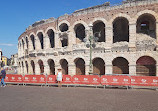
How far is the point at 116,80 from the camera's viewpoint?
10.7 metres

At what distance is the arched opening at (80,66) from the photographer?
1817 cm

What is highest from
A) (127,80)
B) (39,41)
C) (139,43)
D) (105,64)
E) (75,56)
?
(39,41)

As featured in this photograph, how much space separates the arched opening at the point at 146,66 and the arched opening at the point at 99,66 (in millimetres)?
4524

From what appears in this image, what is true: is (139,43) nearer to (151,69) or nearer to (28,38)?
(151,69)

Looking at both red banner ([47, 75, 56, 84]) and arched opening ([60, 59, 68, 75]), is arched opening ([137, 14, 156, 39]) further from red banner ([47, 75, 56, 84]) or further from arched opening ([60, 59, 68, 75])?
red banner ([47, 75, 56, 84])

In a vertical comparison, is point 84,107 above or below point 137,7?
below

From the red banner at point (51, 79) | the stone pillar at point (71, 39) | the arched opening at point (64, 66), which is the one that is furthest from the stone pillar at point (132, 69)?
the arched opening at point (64, 66)

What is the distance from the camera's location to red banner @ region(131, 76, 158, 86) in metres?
9.92

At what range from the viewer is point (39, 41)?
915 inches

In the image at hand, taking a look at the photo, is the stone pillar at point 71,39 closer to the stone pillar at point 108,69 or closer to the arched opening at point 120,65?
the stone pillar at point 108,69

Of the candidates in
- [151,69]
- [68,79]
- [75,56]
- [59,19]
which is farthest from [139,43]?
[59,19]

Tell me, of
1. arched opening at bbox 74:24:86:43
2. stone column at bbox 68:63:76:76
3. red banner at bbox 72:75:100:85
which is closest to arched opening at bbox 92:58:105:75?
stone column at bbox 68:63:76:76

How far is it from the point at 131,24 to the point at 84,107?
12.8m

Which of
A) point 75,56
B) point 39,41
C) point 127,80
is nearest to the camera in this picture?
point 127,80
